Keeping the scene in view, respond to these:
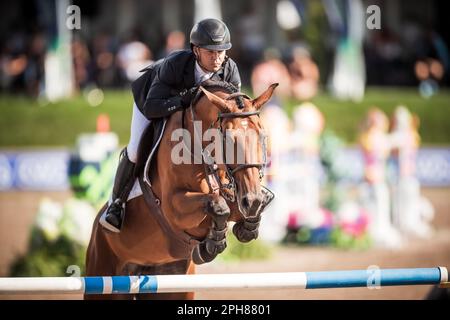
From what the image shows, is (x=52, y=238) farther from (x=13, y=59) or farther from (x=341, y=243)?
(x=13, y=59)

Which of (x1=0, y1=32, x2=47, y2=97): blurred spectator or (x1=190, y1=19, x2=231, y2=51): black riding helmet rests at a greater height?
(x1=0, y1=32, x2=47, y2=97): blurred spectator

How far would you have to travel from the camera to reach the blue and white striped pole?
4.83 meters

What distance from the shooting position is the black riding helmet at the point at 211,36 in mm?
5223

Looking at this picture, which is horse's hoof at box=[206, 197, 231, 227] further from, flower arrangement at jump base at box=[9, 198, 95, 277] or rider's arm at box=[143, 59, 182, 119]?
flower arrangement at jump base at box=[9, 198, 95, 277]

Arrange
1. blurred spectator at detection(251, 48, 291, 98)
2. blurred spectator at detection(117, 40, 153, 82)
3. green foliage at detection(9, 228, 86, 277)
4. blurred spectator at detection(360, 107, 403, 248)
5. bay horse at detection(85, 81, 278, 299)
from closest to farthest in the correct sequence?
bay horse at detection(85, 81, 278, 299)
green foliage at detection(9, 228, 86, 277)
blurred spectator at detection(360, 107, 403, 248)
blurred spectator at detection(251, 48, 291, 98)
blurred spectator at detection(117, 40, 153, 82)

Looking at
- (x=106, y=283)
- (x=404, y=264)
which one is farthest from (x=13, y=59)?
(x=106, y=283)

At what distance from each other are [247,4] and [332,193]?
9.58m

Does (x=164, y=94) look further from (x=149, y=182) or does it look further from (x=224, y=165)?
(x=224, y=165)

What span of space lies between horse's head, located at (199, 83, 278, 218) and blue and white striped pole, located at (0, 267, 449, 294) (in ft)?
1.48

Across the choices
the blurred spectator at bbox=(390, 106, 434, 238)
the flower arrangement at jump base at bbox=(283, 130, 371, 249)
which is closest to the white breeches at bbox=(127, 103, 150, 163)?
the flower arrangement at jump base at bbox=(283, 130, 371, 249)

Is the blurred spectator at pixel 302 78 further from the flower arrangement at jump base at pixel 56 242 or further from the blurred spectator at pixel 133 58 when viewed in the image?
Result: the flower arrangement at jump base at pixel 56 242

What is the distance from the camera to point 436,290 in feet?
21.6

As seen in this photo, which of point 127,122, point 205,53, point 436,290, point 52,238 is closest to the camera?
point 205,53

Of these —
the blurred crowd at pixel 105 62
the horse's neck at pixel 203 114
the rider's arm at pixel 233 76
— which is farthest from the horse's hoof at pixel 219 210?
the blurred crowd at pixel 105 62
